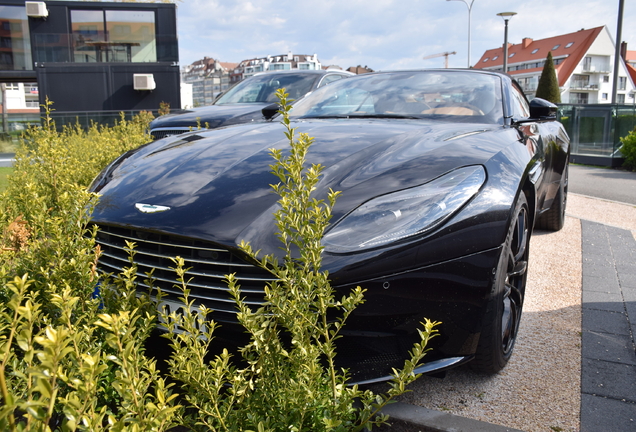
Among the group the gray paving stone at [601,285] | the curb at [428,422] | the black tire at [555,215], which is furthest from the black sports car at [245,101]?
the curb at [428,422]

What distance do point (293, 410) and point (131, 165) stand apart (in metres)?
1.97

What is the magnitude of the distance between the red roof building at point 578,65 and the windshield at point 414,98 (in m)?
86.3

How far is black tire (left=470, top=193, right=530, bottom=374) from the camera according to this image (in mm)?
2205

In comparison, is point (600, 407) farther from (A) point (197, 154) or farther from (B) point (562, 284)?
(A) point (197, 154)

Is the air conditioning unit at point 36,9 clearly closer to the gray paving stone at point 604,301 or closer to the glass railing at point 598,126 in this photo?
the glass railing at point 598,126

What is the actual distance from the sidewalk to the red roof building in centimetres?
8551

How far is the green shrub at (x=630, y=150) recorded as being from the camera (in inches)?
525

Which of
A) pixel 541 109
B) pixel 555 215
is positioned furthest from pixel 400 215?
pixel 555 215

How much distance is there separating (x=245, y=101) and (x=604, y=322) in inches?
253

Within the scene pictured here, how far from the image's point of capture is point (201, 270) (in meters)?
2.12

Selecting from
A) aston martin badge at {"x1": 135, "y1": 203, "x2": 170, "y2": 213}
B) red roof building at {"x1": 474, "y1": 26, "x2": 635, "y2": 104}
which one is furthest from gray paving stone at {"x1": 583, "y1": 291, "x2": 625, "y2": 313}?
red roof building at {"x1": 474, "y1": 26, "x2": 635, "y2": 104}

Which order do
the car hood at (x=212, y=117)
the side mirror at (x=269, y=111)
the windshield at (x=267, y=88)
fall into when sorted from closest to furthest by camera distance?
the side mirror at (x=269, y=111)
the car hood at (x=212, y=117)
the windshield at (x=267, y=88)

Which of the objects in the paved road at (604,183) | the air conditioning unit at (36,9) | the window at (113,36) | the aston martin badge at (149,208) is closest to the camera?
the aston martin badge at (149,208)

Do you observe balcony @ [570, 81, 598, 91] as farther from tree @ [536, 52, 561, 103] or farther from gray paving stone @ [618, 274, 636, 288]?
gray paving stone @ [618, 274, 636, 288]
